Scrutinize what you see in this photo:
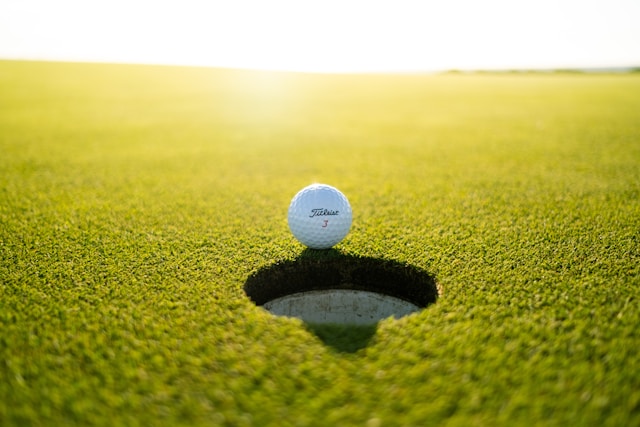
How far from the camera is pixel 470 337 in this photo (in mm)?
1888

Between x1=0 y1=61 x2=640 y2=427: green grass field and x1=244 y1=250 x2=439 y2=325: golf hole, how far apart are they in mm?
77

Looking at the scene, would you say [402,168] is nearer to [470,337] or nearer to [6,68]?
[470,337]

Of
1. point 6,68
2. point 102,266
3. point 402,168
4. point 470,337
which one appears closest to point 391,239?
point 470,337

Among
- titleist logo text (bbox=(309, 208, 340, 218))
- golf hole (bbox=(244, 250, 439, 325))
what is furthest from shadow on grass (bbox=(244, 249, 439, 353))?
titleist logo text (bbox=(309, 208, 340, 218))

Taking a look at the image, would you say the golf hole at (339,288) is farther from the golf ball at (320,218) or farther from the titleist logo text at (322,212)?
the titleist logo text at (322,212)

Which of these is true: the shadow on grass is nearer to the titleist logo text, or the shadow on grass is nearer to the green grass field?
the green grass field

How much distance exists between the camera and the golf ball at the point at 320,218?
2.74 meters

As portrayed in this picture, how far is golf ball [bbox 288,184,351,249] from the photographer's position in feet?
8.99

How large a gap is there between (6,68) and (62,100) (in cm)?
1138

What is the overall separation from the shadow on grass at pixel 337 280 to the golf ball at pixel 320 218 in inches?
3.5

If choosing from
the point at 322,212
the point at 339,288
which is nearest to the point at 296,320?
the point at 339,288

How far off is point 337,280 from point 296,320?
807 mm

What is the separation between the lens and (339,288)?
2.76m

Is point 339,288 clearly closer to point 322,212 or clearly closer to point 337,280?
point 337,280
